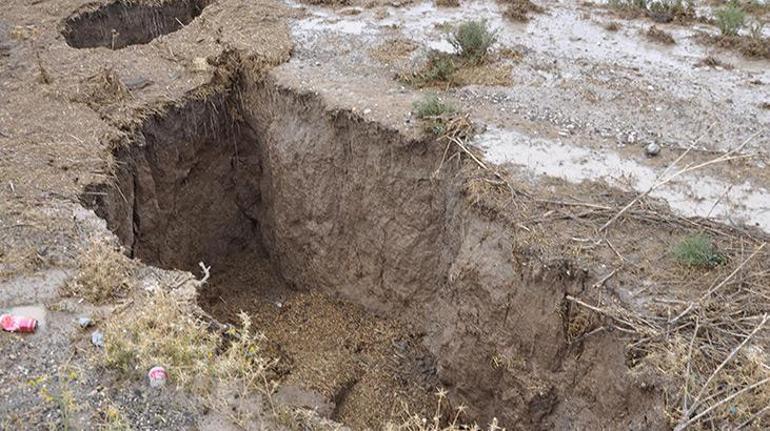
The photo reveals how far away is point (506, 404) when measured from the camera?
606 cm

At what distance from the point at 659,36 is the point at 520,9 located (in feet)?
5.50

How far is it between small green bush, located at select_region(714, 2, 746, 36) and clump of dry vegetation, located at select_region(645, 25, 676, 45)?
0.59 meters

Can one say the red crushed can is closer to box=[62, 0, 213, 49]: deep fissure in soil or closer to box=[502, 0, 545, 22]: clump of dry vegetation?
box=[62, 0, 213, 49]: deep fissure in soil

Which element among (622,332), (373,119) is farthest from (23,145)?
(622,332)

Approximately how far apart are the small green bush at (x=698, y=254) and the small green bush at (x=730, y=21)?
4267mm

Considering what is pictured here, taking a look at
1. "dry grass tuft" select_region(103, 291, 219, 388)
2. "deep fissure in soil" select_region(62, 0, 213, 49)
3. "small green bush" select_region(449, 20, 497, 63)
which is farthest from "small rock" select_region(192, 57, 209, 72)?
"dry grass tuft" select_region(103, 291, 219, 388)

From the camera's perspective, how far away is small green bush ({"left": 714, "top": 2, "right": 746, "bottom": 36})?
840cm

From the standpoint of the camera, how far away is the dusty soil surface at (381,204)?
4.88 m

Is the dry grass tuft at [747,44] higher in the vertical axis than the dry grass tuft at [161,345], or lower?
lower

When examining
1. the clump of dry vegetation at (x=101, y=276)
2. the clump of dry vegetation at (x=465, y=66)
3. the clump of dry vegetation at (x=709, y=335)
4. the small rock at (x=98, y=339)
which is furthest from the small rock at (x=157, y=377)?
the clump of dry vegetation at (x=465, y=66)

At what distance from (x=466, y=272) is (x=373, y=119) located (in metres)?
1.79

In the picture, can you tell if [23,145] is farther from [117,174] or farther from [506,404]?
[506,404]

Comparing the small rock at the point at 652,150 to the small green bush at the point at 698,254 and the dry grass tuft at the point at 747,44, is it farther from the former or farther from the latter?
the dry grass tuft at the point at 747,44

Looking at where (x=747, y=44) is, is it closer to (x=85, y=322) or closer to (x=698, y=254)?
(x=698, y=254)
